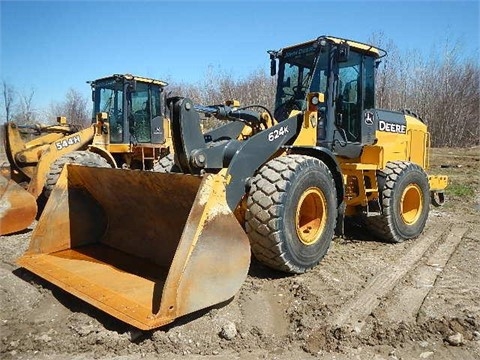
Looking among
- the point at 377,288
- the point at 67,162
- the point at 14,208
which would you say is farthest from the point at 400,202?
the point at 14,208

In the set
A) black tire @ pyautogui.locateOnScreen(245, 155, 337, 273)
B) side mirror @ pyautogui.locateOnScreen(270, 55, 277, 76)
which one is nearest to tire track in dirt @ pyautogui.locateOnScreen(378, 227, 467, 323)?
black tire @ pyautogui.locateOnScreen(245, 155, 337, 273)

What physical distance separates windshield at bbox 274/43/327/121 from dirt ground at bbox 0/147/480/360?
2.02 metres

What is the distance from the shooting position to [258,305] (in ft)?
11.1

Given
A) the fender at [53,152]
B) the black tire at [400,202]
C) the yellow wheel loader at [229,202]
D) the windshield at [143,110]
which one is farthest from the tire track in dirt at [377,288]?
the windshield at [143,110]

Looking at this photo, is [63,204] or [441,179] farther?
[441,179]

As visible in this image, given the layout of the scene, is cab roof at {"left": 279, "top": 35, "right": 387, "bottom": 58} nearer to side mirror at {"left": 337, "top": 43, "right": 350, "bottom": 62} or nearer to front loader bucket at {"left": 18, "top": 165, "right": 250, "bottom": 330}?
side mirror at {"left": 337, "top": 43, "right": 350, "bottom": 62}

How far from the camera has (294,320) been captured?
3170mm

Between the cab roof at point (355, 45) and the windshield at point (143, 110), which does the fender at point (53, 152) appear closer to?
the windshield at point (143, 110)

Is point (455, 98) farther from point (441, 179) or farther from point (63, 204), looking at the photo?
point (63, 204)

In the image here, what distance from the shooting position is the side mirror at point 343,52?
4.81 meters

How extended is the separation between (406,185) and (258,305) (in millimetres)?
3330

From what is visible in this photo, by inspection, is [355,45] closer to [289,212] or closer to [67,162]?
[289,212]

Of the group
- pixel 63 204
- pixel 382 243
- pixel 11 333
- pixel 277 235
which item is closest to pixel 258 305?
pixel 277 235

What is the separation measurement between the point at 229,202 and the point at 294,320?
112cm
